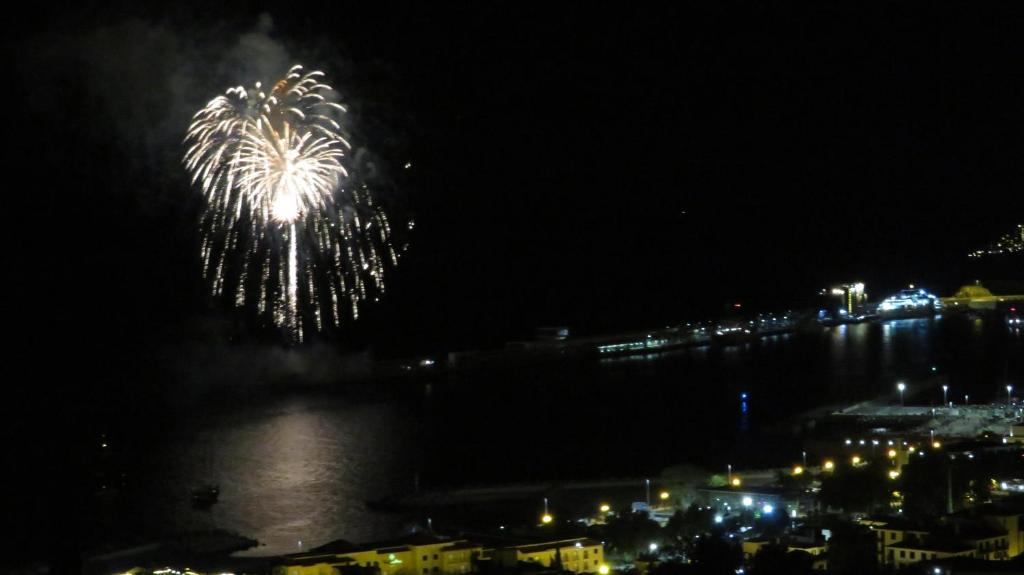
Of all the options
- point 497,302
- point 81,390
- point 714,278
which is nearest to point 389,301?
point 497,302

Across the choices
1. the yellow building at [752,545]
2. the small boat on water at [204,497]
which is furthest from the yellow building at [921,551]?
the small boat on water at [204,497]

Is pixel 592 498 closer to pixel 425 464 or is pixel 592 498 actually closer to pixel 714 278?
pixel 425 464

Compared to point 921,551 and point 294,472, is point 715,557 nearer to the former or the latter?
point 921,551

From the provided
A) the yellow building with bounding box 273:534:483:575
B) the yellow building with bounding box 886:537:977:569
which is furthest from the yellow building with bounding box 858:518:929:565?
the yellow building with bounding box 273:534:483:575

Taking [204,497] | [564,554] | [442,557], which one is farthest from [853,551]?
[204,497]

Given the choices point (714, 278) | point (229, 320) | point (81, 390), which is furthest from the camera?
point (714, 278)

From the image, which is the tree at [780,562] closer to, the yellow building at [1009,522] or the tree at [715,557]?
the tree at [715,557]
